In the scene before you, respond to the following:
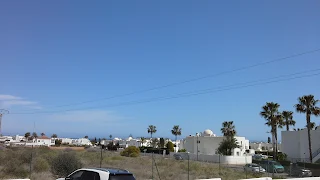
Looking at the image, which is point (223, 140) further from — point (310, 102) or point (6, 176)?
point (6, 176)

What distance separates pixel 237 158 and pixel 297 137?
11448mm

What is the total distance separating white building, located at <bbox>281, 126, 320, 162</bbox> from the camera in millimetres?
54625

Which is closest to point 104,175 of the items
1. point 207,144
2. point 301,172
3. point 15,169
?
point 15,169

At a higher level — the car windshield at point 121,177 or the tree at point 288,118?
the tree at point 288,118

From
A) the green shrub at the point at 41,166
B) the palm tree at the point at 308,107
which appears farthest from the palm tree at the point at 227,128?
the green shrub at the point at 41,166

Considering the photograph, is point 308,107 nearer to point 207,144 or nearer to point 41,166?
point 207,144

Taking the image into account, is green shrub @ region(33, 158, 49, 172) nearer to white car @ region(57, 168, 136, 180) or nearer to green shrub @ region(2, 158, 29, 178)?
green shrub @ region(2, 158, 29, 178)

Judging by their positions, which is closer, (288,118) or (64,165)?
(64,165)

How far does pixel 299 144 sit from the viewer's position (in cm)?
5850

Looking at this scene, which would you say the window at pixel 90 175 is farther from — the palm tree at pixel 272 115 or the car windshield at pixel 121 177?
the palm tree at pixel 272 115

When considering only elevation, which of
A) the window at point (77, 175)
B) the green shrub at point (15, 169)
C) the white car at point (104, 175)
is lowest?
the green shrub at point (15, 169)

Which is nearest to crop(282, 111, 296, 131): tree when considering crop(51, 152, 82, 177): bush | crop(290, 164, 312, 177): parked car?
crop(290, 164, 312, 177): parked car

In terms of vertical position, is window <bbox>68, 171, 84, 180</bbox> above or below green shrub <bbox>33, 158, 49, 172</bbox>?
above

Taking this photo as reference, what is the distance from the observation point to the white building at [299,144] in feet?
179
